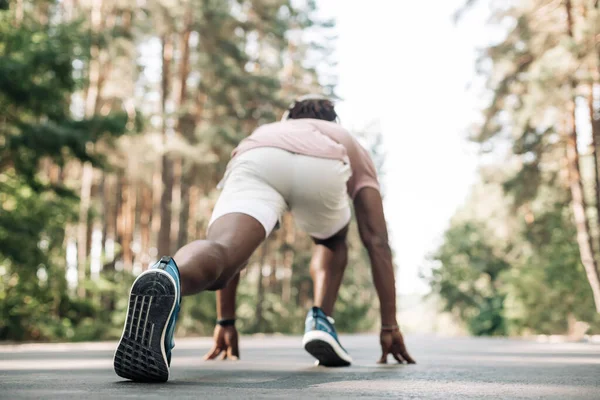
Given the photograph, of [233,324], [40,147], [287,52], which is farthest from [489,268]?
[233,324]

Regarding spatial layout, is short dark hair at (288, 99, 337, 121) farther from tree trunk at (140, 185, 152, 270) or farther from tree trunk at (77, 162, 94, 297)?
tree trunk at (140, 185, 152, 270)

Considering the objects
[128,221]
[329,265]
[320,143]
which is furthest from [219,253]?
[128,221]

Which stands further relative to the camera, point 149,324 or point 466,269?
point 466,269

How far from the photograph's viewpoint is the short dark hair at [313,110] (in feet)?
15.8

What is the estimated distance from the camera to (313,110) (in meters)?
4.82

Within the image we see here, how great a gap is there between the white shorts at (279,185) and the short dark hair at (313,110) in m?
0.60

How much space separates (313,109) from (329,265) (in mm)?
882

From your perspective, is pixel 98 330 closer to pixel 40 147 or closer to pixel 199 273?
pixel 40 147


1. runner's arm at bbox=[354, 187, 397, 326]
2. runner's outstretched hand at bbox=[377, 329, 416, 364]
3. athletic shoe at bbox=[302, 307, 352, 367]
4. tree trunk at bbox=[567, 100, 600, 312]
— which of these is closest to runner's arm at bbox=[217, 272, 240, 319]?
athletic shoe at bbox=[302, 307, 352, 367]

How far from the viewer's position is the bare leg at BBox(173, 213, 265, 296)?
10.4ft

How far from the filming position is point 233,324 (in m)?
5.18

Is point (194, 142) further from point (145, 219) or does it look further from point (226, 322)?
point (226, 322)

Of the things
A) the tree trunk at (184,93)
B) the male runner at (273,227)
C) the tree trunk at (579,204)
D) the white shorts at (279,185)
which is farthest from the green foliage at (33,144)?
the tree trunk at (579,204)

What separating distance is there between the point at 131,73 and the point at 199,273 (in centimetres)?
2610
